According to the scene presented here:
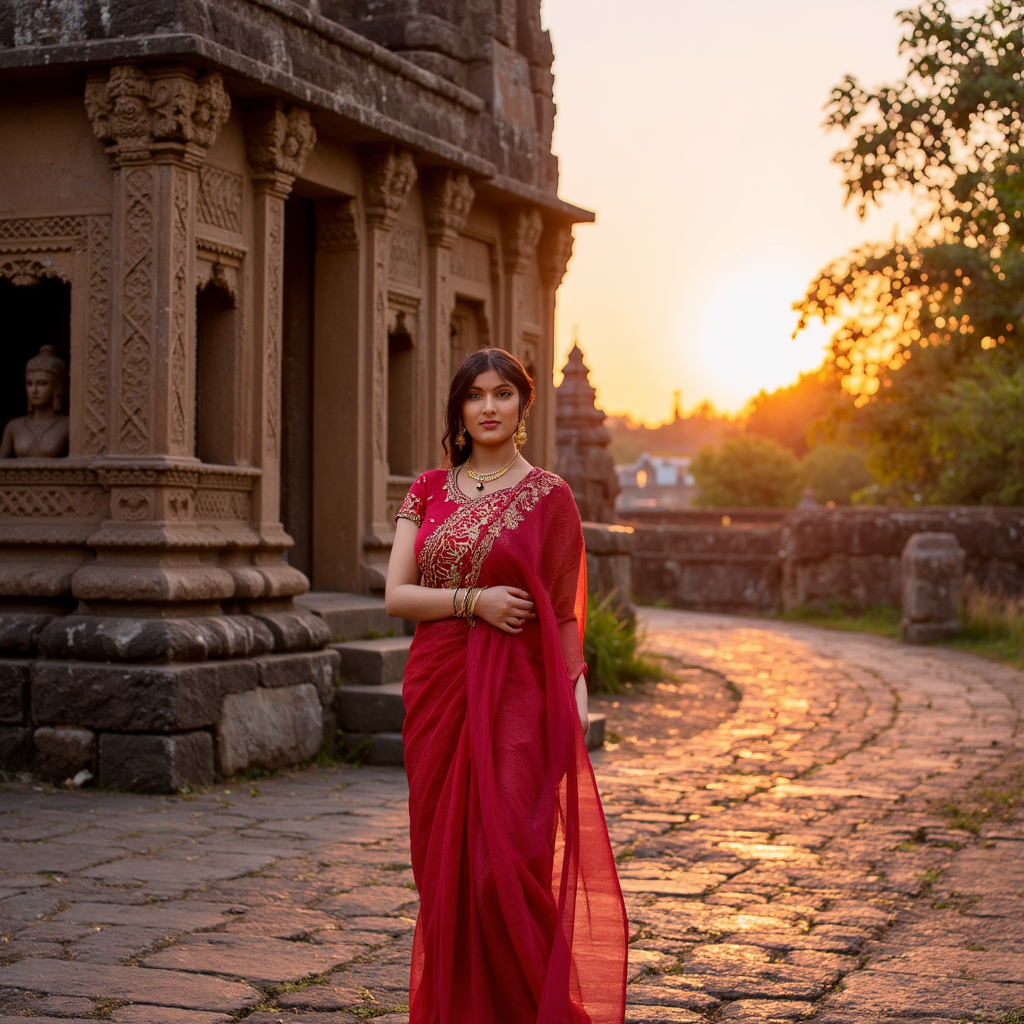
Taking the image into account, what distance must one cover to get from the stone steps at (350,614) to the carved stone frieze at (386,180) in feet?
8.39

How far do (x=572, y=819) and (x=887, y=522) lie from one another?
1764 cm

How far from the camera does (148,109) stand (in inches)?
312

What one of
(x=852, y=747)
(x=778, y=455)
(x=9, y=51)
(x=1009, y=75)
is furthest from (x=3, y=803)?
(x=778, y=455)

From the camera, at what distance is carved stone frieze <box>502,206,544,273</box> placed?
12289 millimetres

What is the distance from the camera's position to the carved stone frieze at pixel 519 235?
484 inches

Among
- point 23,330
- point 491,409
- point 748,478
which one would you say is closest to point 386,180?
point 23,330

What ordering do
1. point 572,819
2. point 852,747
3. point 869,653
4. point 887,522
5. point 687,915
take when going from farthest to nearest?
point 887,522 < point 869,653 < point 852,747 < point 687,915 < point 572,819

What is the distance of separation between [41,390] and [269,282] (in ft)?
4.78

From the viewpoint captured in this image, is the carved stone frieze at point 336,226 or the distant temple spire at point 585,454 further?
the distant temple spire at point 585,454

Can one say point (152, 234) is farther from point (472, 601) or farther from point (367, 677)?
point (472, 601)

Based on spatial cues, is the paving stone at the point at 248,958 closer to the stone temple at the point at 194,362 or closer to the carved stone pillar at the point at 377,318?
the stone temple at the point at 194,362

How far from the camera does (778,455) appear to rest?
2026 inches

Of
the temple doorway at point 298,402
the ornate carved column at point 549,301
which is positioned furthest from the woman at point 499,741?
the ornate carved column at point 549,301

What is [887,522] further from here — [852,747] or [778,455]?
[778,455]
